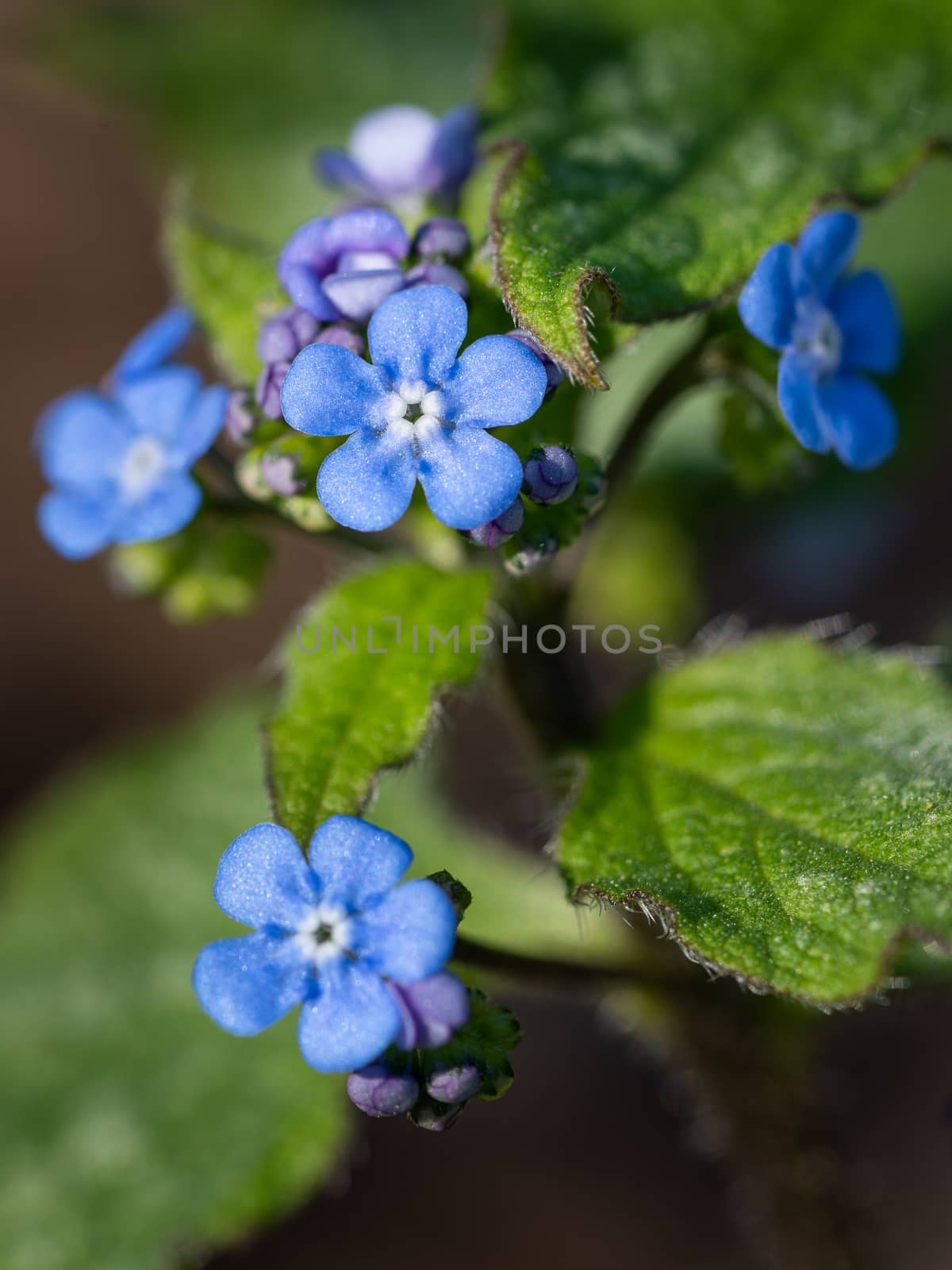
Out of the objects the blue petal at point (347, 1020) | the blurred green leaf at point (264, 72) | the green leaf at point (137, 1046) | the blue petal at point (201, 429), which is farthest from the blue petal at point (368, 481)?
the blurred green leaf at point (264, 72)

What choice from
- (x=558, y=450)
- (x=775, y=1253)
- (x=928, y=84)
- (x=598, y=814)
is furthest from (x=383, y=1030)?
(x=928, y=84)

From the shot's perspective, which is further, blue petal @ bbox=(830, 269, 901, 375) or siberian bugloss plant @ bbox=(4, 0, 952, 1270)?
blue petal @ bbox=(830, 269, 901, 375)

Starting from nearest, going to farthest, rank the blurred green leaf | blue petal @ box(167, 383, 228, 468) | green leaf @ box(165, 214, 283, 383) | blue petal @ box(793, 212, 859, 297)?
1. blue petal @ box(793, 212, 859, 297)
2. blue petal @ box(167, 383, 228, 468)
3. green leaf @ box(165, 214, 283, 383)
4. the blurred green leaf

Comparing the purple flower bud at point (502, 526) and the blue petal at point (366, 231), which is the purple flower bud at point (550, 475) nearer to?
the purple flower bud at point (502, 526)

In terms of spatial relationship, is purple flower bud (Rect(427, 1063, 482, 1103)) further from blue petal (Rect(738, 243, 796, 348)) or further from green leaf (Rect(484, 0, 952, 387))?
blue petal (Rect(738, 243, 796, 348))

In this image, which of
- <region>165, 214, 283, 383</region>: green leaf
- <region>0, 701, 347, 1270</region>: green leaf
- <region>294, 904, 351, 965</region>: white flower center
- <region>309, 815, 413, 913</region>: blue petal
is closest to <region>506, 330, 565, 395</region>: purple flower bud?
<region>309, 815, 413, 913</region>: blue petal

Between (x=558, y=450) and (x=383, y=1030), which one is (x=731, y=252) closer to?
(x=558, y=450)
